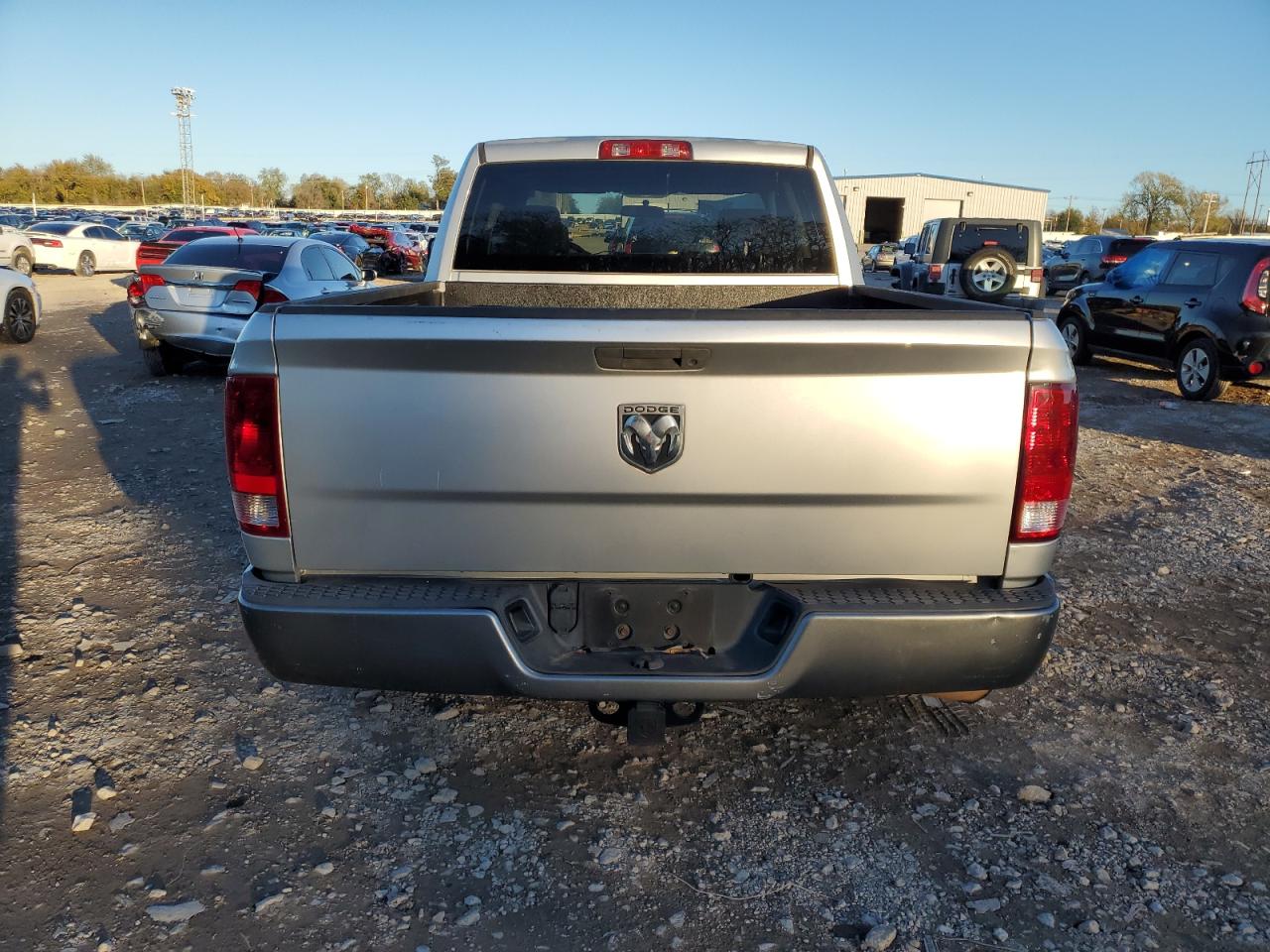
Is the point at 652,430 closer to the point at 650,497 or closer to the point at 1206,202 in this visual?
the point at 650,497

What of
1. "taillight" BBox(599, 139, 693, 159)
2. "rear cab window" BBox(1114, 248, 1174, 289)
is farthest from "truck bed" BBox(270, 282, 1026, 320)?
"rear cab window" BBox(1114, 248, 1174, 289)

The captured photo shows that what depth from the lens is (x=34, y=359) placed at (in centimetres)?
1234

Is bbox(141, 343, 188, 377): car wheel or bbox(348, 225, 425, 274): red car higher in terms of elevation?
bbox(348, 225, 425, 274): red car

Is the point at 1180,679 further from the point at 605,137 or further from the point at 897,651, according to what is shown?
the point at 605,137

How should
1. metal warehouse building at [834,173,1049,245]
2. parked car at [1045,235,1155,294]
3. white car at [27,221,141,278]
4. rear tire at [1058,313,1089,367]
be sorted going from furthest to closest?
metal warehouse building at [834,173,1049,245] < white car at [27,221,141,278] < parked car at [1045,235,1155,294] < rear tire at [1058,313,1089,367]

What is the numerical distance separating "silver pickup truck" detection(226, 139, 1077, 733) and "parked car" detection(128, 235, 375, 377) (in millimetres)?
8409

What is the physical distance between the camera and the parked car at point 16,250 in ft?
79.8

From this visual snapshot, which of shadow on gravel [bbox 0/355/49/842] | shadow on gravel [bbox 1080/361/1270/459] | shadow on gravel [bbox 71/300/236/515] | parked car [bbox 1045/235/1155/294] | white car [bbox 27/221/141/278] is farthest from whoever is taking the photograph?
white car [bbox 27/221/141/278]

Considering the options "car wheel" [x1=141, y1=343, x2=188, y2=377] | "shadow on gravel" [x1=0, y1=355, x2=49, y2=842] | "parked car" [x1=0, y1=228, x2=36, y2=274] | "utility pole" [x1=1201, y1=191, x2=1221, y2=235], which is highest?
"utility pole" [x1=1201, y1=191, x2=1221, y2=235]

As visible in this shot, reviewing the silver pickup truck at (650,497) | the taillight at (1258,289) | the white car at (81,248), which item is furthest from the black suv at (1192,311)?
the white car at (81,248)

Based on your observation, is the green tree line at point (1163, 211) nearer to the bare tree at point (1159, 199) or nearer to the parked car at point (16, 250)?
the bare tree at point (1159, 199)

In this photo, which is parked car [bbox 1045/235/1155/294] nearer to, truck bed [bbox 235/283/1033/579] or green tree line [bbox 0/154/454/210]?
truck bed [bbox 235/283/1033/579]

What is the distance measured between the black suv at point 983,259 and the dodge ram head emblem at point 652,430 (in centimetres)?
1374

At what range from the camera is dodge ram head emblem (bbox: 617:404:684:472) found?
2.45m
